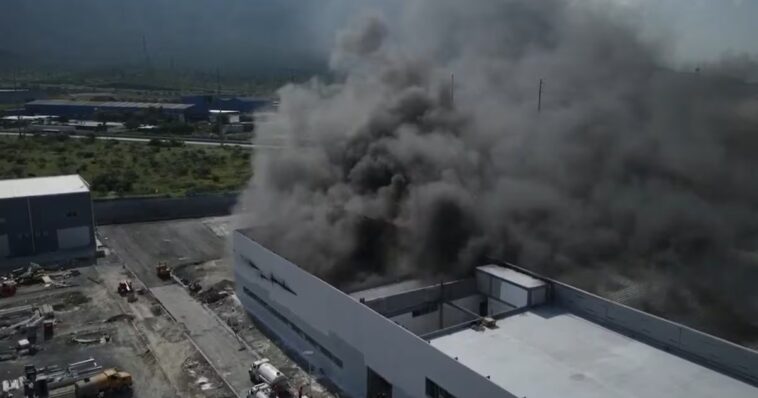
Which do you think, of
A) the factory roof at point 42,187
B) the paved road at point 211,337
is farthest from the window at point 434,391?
the factory roof at point 42,187

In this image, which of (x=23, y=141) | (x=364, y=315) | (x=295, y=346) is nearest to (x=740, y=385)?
(x=364, y=315)

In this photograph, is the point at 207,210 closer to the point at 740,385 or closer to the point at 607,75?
the point at 607,75

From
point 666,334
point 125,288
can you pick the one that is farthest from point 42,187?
point 666,334

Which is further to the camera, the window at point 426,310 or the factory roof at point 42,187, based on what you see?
the factory roof at point 42,187

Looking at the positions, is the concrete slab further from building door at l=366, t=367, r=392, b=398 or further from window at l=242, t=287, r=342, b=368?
building door at l=366, t=367, r=392, b=398

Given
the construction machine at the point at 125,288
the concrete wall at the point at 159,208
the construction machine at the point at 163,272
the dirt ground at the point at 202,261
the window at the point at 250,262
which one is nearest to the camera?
the dirt ground at the point at 202,261

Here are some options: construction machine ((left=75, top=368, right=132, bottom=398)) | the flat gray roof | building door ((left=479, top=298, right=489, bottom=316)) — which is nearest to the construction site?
construction machine ((left=75, top=368, right=132, bottom=398))

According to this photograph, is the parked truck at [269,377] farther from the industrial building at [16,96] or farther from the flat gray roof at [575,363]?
the industrial building at [16,96]
